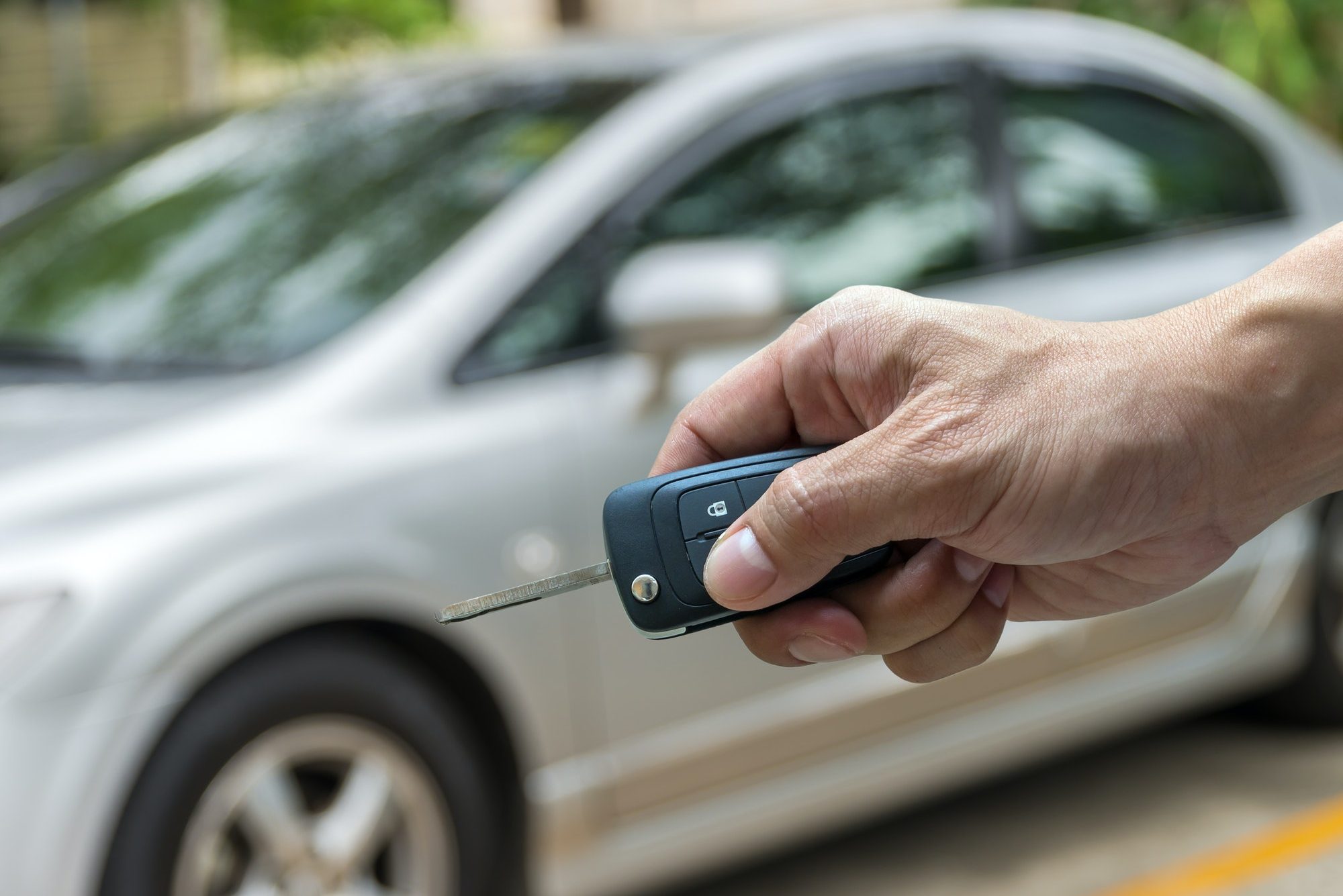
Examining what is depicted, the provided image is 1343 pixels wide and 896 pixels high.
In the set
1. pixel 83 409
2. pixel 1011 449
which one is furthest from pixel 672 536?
pixel 83 409

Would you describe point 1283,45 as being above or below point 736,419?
above

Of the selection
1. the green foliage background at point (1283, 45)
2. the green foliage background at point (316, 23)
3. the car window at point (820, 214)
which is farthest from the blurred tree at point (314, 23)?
the car window at point (820, 214)

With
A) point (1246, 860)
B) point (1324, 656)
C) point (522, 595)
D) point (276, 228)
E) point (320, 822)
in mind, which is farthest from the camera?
point (1324, 656)

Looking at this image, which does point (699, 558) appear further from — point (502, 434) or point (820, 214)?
point (820, 214)

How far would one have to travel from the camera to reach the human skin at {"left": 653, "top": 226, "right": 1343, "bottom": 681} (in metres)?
0.95

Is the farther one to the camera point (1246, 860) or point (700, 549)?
point (1246, 860)

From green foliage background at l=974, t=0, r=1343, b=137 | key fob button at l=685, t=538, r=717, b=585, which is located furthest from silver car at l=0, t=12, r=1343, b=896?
green foliage background at l=974, t=0, r=1343, b=137

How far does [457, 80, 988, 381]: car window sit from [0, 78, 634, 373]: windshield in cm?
20

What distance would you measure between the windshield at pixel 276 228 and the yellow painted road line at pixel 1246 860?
Answer: 1769 mm

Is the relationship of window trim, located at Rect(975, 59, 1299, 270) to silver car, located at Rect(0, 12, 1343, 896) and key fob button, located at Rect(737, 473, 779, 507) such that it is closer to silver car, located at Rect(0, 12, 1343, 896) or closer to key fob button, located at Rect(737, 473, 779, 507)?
silver car, located at Rect(0, 12, 1343, 896)

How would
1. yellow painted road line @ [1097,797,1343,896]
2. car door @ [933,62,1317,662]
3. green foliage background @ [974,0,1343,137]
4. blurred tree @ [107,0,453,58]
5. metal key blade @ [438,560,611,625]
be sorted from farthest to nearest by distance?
blurred tree @ [107,0,453,58], green foliage background @ [974,0,1343,137], car door @ [933,62,1317,662], yellow painted road line @ [1097,797,1343,896], metal key blade @ [438,560,611,625]

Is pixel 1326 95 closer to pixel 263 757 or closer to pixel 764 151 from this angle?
pixel 764 151

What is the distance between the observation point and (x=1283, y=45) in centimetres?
880

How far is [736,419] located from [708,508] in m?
0.13
